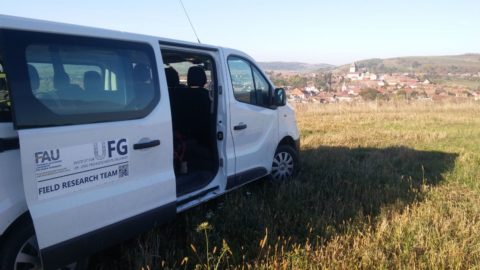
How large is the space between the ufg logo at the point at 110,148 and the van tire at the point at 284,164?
2.82 meters

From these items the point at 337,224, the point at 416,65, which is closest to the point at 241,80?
the point at 337,224

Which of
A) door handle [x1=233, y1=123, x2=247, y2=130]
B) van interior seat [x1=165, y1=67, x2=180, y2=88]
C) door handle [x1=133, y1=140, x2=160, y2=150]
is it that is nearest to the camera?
door handle [x1=133, y1=140, x2=160, y2=150]

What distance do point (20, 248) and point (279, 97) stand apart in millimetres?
3503

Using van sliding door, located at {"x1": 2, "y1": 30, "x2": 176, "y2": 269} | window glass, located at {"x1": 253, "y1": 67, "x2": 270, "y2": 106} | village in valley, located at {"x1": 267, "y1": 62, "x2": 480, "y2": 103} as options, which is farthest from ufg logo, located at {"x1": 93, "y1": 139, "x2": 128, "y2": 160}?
village in valley, located at {"x1": 267, "y1": 62, "x2": 480, "y2": 103}

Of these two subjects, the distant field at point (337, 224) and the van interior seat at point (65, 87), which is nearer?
the van interior seat at point (65, 87)

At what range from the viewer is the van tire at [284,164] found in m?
5.39

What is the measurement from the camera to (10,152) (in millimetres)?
2260

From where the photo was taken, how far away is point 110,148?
2.79m

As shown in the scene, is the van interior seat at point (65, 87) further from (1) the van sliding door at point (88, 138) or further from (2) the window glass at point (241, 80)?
(2) the window glass at point (241, 80)

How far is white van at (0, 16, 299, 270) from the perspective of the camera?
91.0 inches

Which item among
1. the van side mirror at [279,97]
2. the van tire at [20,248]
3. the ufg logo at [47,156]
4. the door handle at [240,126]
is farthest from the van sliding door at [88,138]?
the van side mirror at [279,97]

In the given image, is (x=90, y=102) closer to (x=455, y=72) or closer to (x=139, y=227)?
(x=139, y=227)

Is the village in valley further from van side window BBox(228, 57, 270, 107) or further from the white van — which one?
the white van

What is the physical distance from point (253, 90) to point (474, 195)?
10.3 ft
